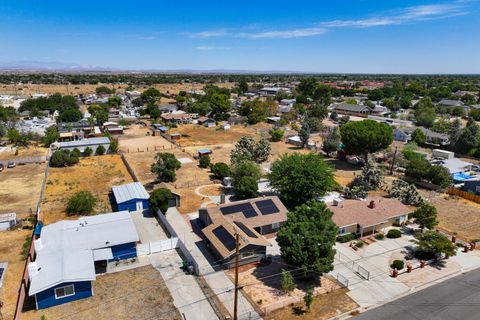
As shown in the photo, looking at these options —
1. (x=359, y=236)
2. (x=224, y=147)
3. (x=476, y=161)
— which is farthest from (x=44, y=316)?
(x=476, y=161)

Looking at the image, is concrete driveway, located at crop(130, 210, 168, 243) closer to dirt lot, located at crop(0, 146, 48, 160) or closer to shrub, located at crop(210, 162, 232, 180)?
shrub, located at crop(210, 162, 232, 180)

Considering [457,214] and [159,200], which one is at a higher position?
[159,200]

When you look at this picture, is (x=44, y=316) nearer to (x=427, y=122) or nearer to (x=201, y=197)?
(x=201, y=197)

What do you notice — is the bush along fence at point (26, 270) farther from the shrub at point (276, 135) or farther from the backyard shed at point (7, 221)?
the shrub at point (276, 135)

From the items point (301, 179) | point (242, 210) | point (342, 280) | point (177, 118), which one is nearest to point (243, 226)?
point (242, 210)

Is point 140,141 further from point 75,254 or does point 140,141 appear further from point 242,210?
point 75,254

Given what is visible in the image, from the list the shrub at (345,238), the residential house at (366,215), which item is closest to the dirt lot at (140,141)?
the residential house at (366,215)
